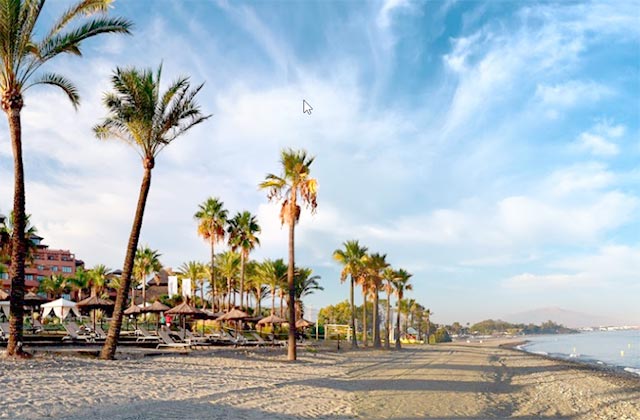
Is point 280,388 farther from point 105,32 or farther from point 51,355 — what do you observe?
point 105,32

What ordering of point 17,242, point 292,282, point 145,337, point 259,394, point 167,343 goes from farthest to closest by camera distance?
point 145,337 < point 292,282 < point 167,343 < point 17,242 < point 259,394

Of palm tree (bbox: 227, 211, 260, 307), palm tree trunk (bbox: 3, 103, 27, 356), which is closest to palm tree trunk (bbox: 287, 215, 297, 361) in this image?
palm tree trunk (bbox: 3, 103, 27, 356)

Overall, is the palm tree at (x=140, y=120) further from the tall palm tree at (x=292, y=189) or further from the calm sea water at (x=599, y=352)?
the calm sea water at (x=599, y=352)

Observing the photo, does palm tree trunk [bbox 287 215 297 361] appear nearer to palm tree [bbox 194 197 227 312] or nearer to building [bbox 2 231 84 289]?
palm tree [bbox 194 197 227 312]

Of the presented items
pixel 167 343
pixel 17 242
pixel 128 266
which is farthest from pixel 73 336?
pixel 17 242

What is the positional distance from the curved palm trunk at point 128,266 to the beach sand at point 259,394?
1158 mm

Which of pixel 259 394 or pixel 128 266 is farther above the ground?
pixel 128 266

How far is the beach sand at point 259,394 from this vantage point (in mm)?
10445

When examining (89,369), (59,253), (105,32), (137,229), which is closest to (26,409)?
(89,369)

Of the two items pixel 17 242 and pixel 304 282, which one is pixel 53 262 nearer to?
pixel 304 282

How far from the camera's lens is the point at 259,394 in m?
13.6

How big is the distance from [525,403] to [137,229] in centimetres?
1379

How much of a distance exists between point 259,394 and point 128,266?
815 centimetres

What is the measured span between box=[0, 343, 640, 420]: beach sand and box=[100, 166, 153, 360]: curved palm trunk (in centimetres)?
116
